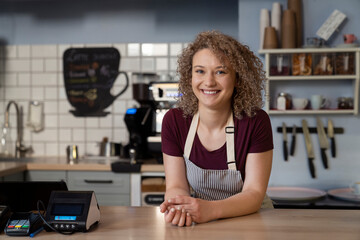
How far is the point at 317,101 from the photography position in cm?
331

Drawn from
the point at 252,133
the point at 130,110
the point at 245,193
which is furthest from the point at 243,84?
the point at 130,110

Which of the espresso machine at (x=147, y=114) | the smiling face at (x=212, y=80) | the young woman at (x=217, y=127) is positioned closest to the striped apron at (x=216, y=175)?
the young woman at (x=217, y=127)

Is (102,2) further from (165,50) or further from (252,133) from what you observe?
(252,133)

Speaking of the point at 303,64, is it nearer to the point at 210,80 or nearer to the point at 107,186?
the point at 210,80

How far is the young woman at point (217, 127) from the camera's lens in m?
1.81

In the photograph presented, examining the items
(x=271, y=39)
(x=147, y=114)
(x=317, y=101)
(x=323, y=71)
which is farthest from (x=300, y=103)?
(x=147, y=114)

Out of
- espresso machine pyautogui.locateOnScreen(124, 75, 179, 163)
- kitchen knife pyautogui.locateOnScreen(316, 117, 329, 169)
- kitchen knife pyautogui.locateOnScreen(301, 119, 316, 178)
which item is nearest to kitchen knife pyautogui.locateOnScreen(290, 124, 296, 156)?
kitchen knife pyautogui.locateOnScreen(301, 119, 316, 178)

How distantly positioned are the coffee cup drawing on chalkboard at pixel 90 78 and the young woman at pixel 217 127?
2.26 meters

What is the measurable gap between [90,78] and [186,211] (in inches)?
116

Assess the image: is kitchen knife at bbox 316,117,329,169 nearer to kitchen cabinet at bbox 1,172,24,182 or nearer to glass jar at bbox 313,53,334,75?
glass jar at bbox 313,53,334,75

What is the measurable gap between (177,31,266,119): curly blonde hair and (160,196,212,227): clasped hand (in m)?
0.54

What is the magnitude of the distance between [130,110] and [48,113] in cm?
98

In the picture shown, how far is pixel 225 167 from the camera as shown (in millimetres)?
1904

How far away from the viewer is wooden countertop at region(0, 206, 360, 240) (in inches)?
53.6
